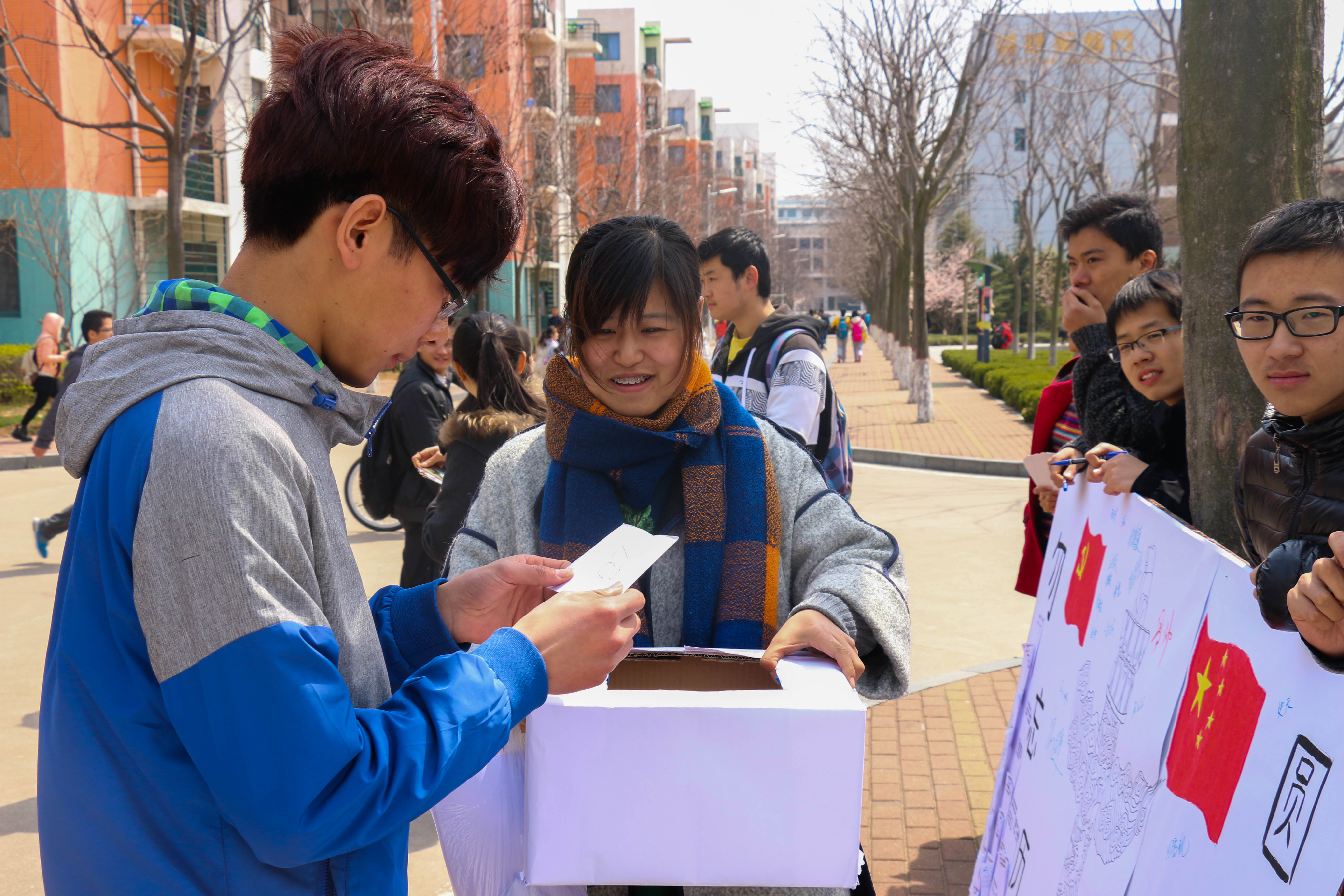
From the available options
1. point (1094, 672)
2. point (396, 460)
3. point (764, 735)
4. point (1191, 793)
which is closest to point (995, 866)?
point (1094, 672)

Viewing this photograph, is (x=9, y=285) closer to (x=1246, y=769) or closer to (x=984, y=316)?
(x=1246, y=769)

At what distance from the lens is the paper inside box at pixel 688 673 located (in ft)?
6.06

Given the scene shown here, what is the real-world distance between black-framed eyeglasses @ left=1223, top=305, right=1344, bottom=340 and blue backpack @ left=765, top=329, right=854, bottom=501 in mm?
2467

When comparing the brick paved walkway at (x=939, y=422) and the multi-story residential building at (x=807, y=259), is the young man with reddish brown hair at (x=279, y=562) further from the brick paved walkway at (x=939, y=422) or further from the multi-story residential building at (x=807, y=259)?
the multi-story residential building at (x=807, y=259)

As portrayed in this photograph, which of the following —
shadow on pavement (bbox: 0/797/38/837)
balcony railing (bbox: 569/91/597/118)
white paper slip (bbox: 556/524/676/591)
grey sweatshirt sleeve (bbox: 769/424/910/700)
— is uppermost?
balcony railing (bbox: 569/91/597/118)

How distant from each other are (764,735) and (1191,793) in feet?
2.56

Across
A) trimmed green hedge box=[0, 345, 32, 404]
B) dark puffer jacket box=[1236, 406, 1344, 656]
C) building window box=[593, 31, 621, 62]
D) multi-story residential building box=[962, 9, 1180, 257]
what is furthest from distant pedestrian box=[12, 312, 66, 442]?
building window box=[593, 31, 621, 62]

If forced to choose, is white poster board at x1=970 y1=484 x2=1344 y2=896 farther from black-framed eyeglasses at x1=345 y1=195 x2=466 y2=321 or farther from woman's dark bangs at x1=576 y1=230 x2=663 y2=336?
black-framed eyeglasses at x1=345 y1=195 x2=466 y2=321

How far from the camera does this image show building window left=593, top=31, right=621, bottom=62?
169ft

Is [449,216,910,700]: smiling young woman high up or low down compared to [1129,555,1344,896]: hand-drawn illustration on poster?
up

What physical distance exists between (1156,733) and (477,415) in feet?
8.67

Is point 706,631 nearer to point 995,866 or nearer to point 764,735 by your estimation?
point 764,735

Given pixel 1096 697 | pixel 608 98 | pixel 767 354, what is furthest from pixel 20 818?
pixel 608 98

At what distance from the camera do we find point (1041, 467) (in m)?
3.13
